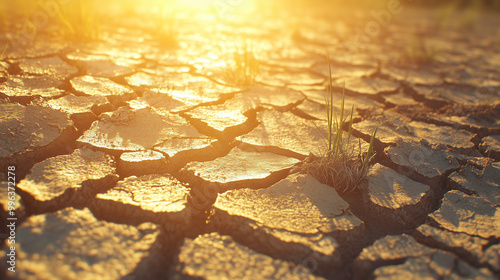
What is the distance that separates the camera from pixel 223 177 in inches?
45.7

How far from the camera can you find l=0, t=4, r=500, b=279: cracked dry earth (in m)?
0.86

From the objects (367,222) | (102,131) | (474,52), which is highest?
Result: (474,52)

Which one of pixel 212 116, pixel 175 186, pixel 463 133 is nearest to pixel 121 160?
pixel 175 186

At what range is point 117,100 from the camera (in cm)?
160

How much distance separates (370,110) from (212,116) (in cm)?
87

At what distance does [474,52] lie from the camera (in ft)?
11.4

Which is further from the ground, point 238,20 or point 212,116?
point 238,20

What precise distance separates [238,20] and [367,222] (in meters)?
3.66

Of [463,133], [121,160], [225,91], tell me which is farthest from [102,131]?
[463,133]

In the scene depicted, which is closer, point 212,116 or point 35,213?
point 35,213

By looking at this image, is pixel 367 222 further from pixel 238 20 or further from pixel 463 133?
pixel 238 20

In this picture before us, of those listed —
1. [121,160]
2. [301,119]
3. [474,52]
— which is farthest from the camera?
[474,52]

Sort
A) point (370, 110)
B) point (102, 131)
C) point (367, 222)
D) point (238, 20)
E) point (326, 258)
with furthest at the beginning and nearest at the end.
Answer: point (238, 20) → point (370, 110) → point (102, 131) → point (367, 222) → point (326, 258)

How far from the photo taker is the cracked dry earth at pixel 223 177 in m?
0.86
